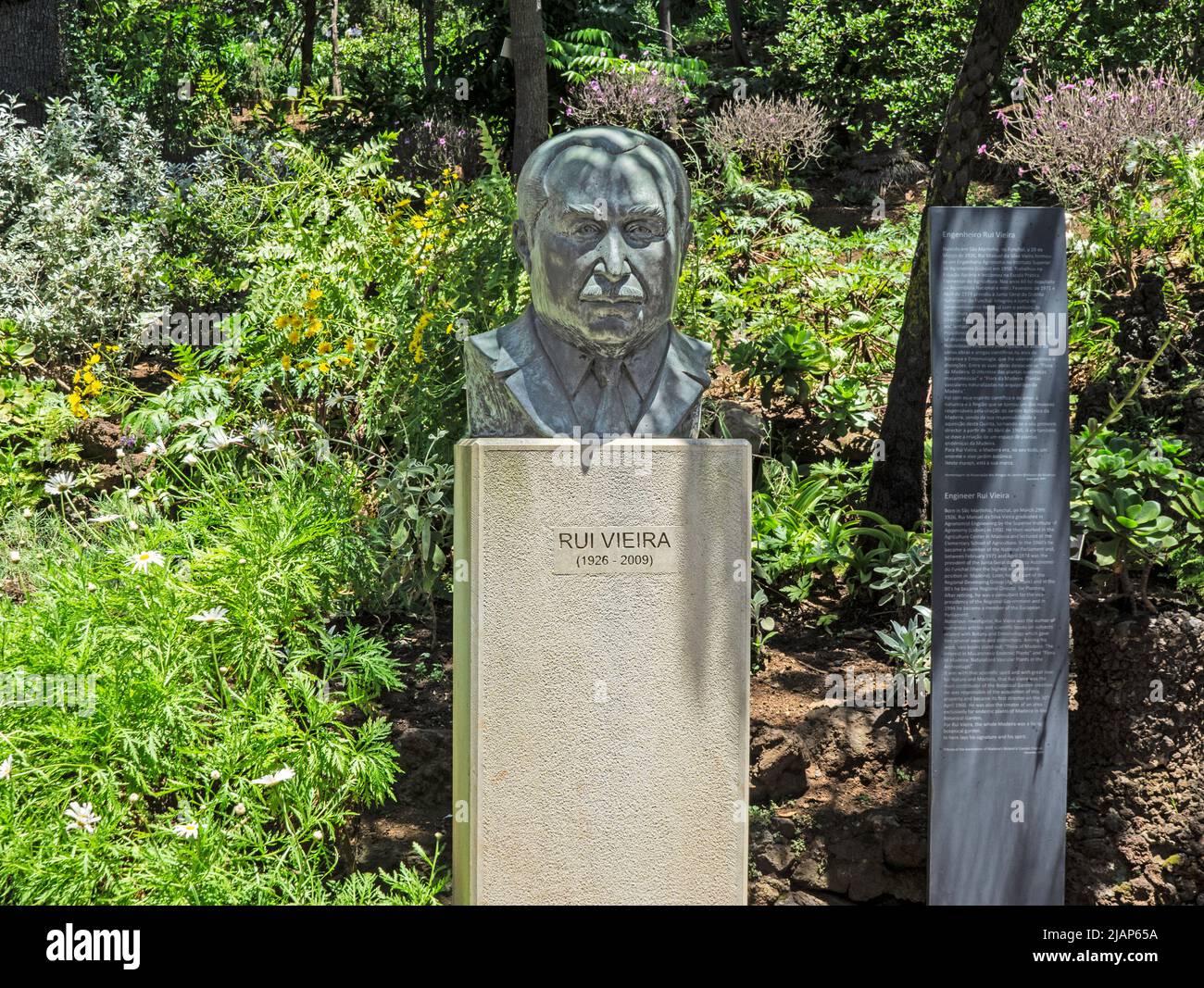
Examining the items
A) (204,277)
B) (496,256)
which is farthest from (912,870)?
(204,277)

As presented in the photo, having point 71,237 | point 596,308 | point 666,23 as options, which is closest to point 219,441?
point 596,308

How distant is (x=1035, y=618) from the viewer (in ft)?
12.3

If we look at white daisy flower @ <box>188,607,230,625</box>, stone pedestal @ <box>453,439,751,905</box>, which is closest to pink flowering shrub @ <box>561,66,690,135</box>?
white daisy flower @ <box>188,607,230,625</box>

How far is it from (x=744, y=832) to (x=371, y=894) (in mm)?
1126

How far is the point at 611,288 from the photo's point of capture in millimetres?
3451

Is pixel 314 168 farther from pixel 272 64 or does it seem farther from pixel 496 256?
pixel 272 64

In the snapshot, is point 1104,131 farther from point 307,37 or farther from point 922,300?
point 307,37

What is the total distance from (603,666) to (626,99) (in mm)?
7574

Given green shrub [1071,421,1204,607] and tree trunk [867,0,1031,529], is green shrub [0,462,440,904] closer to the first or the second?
tree trunk [867,0,1031,529]

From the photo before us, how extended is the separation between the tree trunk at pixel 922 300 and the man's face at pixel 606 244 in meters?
2.14

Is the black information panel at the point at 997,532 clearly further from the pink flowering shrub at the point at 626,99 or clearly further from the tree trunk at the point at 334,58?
the tree trunk at the point at 334,58

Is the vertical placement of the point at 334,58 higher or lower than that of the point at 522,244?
higher

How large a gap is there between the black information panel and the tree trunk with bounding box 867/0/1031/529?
1548 mm

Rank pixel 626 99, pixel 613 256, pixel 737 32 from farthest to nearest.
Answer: pixel 737 32 < pixel 626 99 < pixel 613 256
